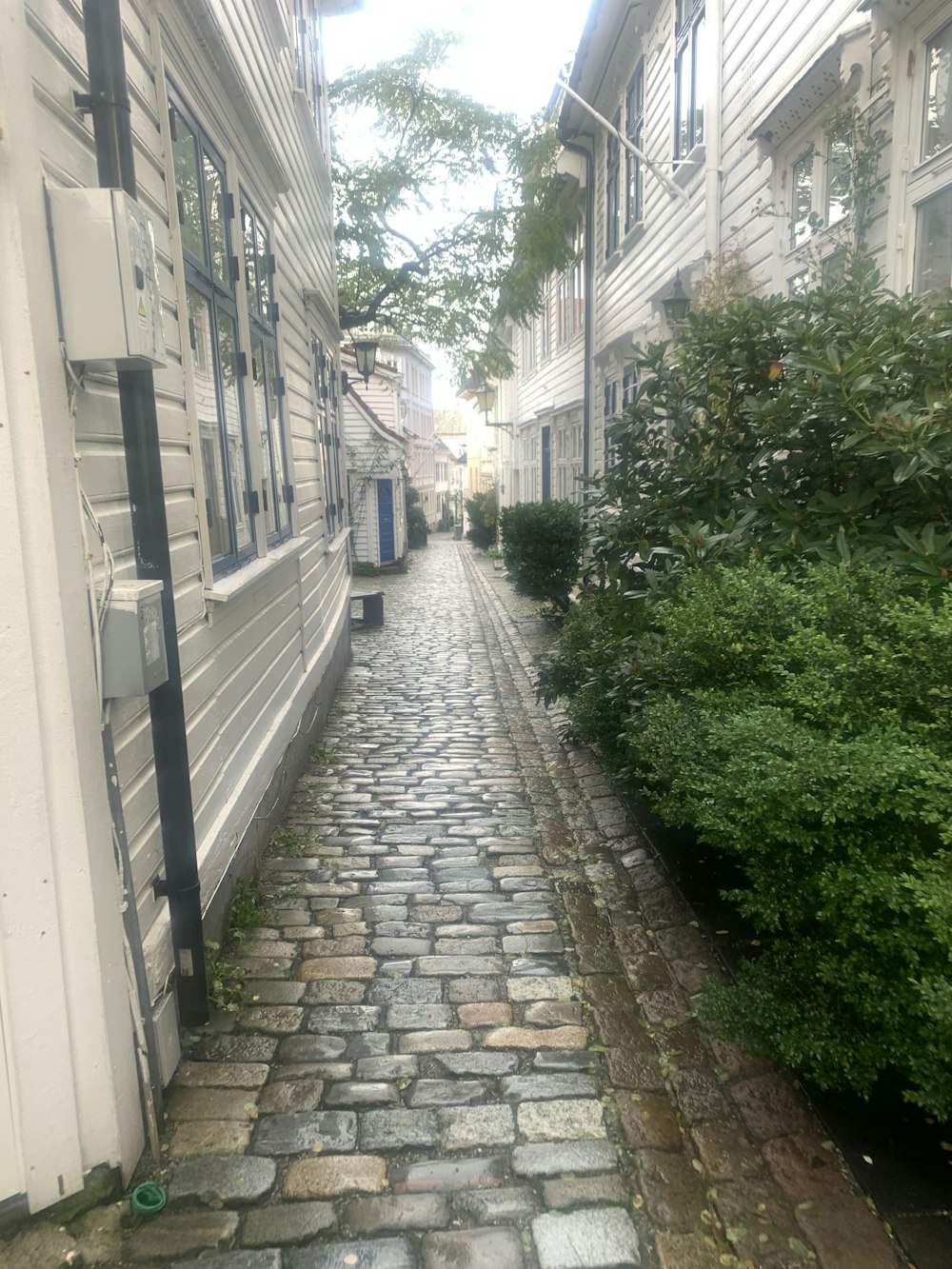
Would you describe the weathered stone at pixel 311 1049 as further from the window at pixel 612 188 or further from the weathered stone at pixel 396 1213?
the window at pixel 612 188

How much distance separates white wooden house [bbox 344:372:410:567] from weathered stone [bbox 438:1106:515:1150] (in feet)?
63.1

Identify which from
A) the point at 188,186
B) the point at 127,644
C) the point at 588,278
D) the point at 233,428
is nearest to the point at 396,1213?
the point at 127,644

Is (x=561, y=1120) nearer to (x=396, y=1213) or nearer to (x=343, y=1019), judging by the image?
(x=396, y=1213)

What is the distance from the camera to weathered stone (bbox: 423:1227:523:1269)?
2264 millimetres

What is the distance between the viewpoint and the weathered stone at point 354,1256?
7.41 feet

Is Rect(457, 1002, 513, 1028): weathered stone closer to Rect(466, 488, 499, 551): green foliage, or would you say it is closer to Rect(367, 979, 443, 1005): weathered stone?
Rect(367, 979, 443, 1005): weathered stone

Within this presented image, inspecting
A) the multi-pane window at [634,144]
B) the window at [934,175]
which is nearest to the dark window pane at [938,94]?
the window at [934,175]

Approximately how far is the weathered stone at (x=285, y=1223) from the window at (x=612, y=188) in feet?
39.0

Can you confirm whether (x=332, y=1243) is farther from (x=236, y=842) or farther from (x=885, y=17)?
(x=885, y=17)

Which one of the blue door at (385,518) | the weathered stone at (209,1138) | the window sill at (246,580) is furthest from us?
the blue door at (385,518)

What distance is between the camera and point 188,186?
386 cm

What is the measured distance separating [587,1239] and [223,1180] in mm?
991

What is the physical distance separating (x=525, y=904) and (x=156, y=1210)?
6.90ft

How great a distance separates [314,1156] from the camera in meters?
2.63
